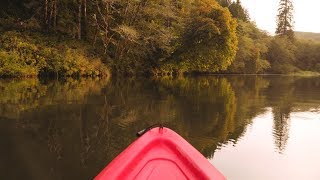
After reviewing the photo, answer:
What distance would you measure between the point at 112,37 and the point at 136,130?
70.7ft

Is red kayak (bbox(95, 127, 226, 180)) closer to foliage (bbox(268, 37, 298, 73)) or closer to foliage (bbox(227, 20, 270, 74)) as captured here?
foliage (bbox(227, 20, 270, 74))

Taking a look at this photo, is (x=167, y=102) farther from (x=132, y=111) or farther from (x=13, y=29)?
(x=13, y=29)

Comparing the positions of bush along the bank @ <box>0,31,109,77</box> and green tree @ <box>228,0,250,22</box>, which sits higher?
green tree @ <box>228,0,250,22</box>

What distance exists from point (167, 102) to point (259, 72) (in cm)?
4563

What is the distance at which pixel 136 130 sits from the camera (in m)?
9.08

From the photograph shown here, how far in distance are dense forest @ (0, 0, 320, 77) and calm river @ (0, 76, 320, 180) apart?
30.2 feet

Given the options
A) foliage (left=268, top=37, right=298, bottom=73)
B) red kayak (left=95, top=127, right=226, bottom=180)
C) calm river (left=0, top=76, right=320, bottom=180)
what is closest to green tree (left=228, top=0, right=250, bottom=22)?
foliage (left=268, top=37, right=298, bottom=73)

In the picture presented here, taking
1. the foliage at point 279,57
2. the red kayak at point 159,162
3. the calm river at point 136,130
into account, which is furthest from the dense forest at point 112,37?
the foliage at point 279,57

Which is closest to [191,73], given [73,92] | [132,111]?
[73,92]

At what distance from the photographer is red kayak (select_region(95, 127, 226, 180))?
4070 mm

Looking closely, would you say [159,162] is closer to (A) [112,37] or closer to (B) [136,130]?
(B) [136,130]

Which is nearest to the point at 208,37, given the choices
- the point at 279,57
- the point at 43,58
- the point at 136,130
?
the point at 43,58

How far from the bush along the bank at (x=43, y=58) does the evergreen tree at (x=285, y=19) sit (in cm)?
5247

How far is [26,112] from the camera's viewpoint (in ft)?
36.0
